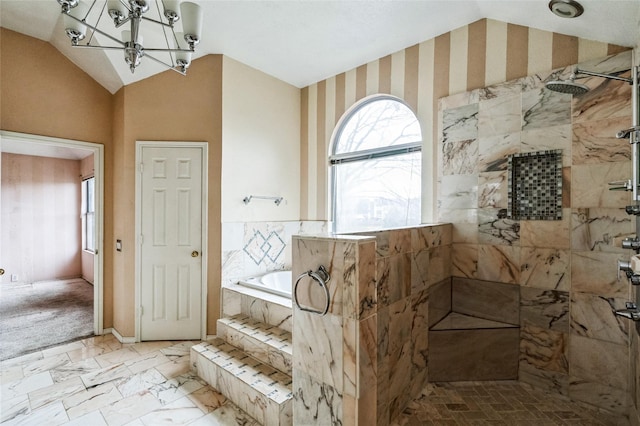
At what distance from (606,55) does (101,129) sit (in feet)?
14.6

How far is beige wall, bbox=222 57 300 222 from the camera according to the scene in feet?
10.4

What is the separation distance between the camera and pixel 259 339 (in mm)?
2381

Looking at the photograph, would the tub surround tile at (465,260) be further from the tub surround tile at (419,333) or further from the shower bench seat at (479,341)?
the tub surround tile at (419,333)

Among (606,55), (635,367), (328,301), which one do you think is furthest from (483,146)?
(328,301)

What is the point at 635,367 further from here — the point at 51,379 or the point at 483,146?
the point at 51,379

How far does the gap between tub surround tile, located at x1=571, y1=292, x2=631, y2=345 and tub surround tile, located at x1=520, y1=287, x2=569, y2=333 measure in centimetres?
5

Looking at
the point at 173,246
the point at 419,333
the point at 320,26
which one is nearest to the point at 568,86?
the point at 419,333

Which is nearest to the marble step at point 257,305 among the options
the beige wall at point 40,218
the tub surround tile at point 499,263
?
the tub surround tile at point 499,263

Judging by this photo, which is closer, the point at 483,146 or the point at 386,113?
the point at 483,146

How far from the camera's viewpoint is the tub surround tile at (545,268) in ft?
7.06

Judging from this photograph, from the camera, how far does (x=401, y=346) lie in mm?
1924

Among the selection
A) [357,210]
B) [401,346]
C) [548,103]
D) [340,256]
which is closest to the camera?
[340,256]

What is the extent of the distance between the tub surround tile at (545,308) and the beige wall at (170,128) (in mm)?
2723

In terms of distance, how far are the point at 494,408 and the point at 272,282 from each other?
2201 millimetres
